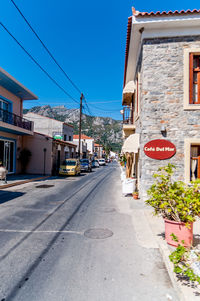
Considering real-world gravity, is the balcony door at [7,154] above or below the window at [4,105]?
below

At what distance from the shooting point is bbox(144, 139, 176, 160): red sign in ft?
25.1

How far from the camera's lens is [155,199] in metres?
4.31

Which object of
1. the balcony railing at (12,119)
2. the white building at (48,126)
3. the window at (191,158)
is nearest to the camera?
the window at (191,158)

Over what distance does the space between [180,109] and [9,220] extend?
276 inches

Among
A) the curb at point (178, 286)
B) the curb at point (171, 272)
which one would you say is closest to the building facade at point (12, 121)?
the curb at point (171, 272)

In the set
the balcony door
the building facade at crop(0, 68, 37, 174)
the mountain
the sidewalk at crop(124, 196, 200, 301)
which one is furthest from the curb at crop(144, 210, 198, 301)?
the mountain

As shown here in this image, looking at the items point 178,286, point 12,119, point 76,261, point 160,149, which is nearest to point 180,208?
point 178,286

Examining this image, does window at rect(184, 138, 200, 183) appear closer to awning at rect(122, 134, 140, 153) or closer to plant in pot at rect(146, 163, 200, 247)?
awning at rect(122, 134, 140, 153)

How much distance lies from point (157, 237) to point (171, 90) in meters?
5.52

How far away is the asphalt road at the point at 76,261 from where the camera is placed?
283 centimetres

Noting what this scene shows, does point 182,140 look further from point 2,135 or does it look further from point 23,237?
point 2,135

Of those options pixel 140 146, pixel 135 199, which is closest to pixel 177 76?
pixel 140 146

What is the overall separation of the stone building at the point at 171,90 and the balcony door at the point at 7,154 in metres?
13.0

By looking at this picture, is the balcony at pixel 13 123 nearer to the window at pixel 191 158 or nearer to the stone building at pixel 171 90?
the stone building at pixel 171 90
